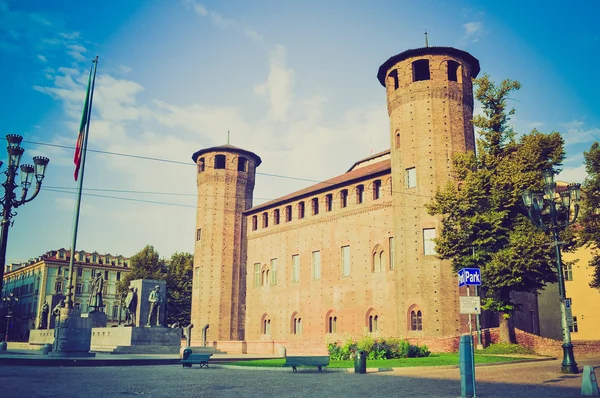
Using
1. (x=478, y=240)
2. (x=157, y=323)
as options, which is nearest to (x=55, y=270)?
(x=157, y=323)

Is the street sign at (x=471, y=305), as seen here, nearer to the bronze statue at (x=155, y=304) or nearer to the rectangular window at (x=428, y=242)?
the rectangular window at (x=428, y=242)

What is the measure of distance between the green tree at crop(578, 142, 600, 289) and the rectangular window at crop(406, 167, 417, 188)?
7.89 meters

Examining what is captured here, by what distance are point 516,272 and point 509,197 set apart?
313 cm

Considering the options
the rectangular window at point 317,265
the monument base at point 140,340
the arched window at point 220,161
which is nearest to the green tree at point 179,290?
the arched window at point 220,161

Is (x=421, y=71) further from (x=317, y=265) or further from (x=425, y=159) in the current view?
(x=317, y=265)

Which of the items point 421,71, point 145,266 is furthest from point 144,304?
point 145,266

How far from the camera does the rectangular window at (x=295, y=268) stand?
35594 millimetres

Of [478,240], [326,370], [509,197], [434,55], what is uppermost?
[434,55]

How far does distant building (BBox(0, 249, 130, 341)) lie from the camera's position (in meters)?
60.1

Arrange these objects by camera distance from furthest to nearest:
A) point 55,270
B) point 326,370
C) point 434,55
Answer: point 55,270
point 434,55
point 326,370

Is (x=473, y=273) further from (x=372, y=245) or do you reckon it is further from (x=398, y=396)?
(x=372, y=245)

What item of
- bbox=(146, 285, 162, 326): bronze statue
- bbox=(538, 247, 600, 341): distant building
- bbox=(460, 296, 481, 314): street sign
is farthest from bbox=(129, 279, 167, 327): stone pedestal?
bbox=(538, 247, 600, 341): distant building

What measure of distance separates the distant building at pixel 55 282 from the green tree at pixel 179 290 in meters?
16.9

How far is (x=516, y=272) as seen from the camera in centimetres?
2066
